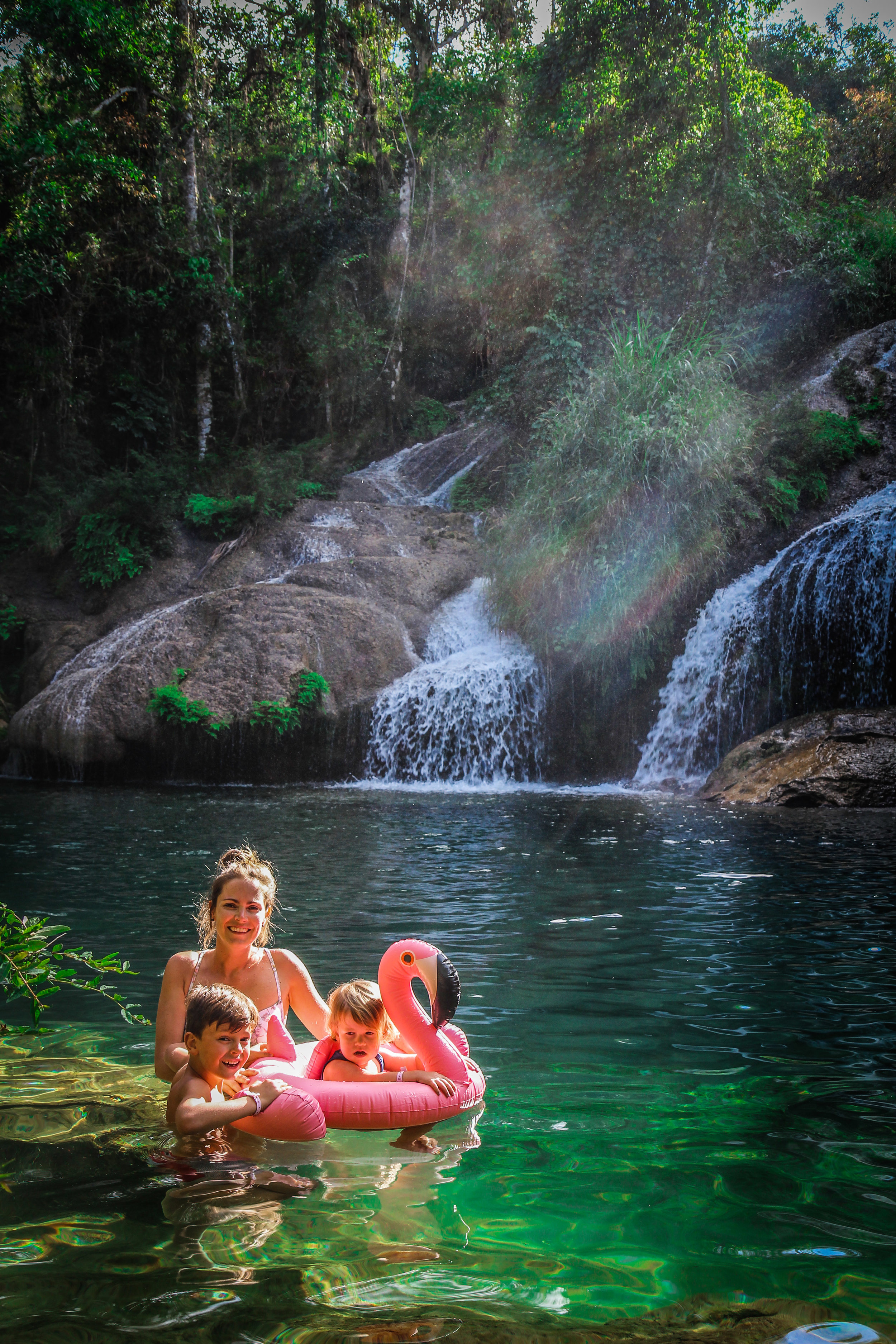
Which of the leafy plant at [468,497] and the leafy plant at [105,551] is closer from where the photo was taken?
the leafy plant at [105,551]

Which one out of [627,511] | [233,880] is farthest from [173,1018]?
[627,511]

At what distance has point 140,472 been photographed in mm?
19969

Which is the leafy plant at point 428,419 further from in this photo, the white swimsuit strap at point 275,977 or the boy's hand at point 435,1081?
the boy's hand at point 435,1081

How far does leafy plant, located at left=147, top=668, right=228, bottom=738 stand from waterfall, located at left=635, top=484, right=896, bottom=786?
6.61m

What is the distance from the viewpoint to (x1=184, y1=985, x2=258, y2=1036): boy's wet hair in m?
2.90

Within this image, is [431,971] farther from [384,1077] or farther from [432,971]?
[384,1077]

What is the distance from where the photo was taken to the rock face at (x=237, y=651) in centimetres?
1458

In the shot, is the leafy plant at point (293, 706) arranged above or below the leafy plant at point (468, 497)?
below

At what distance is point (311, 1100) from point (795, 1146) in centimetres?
146

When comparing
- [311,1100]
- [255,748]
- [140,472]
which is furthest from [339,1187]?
[140,472]

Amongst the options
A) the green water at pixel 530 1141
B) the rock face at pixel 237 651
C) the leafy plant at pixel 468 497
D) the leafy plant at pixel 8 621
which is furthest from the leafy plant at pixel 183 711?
the leafy plant at pixel 468 497

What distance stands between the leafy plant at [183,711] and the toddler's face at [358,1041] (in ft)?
38.4

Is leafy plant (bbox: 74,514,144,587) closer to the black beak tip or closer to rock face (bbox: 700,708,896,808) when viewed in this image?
rock face (bbox: 700,708,896,808)

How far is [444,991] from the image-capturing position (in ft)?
9.84
